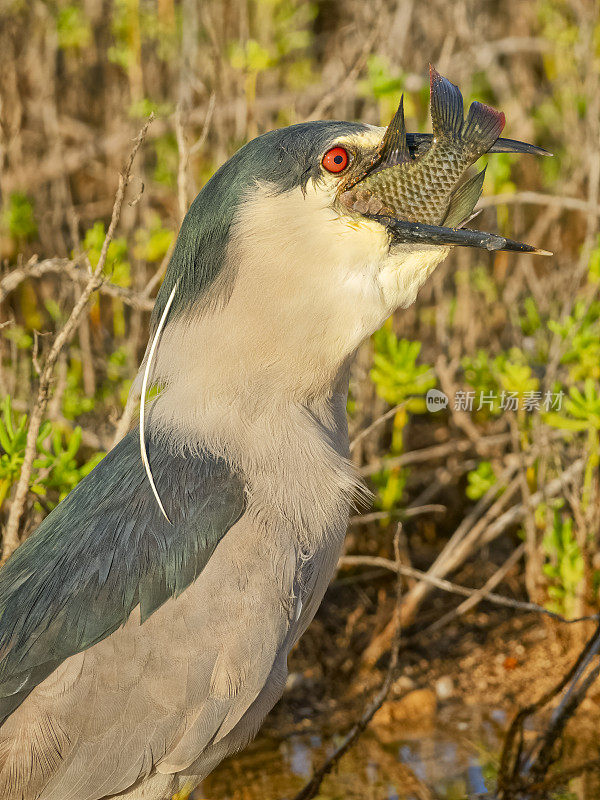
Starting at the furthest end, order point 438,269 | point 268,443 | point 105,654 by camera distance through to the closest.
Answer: point 438,269 → point 268,443 → point 105,654

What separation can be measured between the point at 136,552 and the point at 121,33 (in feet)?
11.0

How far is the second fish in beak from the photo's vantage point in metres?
1.91

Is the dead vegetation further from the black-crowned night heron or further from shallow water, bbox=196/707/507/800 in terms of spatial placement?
the black-crowned night heron

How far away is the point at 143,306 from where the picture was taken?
262cm

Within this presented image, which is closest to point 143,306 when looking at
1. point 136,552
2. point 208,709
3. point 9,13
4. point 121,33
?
point 136,552

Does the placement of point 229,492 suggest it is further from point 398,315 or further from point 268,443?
point 398,315

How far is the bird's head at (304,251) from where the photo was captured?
1.91 meters

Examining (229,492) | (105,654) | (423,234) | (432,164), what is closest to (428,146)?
(432,164)

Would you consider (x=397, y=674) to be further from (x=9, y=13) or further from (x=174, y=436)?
(x=9, y=13)

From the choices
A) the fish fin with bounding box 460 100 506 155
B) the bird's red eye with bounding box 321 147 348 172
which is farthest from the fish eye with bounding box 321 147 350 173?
the fish fin with bounding box 460 100 506 155

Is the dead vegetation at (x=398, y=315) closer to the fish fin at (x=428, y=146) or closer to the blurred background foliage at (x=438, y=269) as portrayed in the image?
the blurred background foliage at (x=438, y=269)

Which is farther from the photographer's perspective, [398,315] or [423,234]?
[398,315]

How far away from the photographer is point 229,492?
196 centimetres

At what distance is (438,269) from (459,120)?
2227mm
